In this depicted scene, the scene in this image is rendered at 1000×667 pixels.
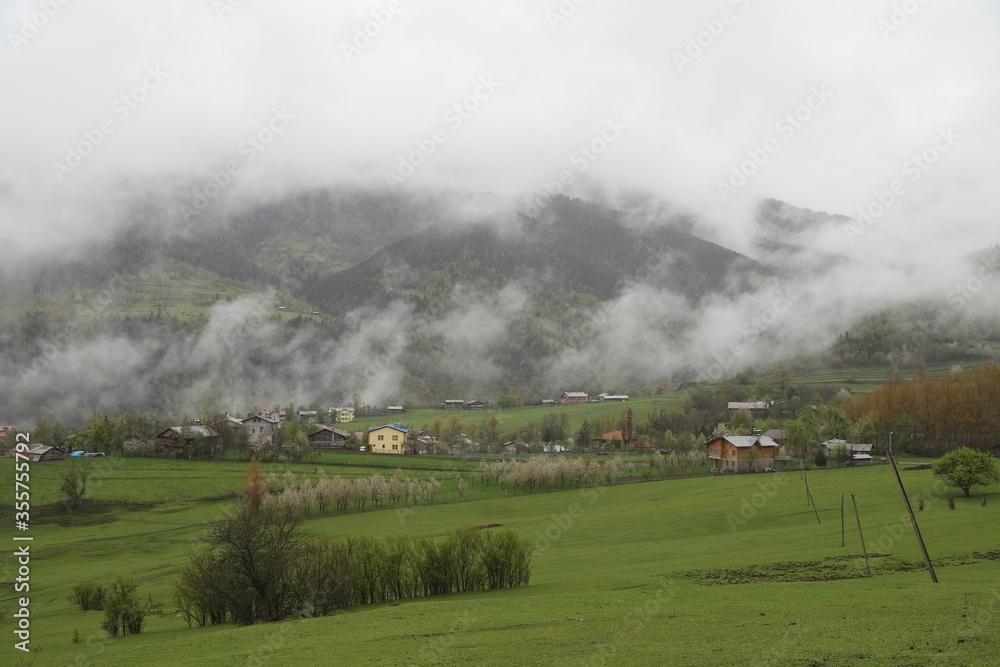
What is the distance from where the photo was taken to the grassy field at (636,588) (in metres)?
29.5

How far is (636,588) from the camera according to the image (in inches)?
1827

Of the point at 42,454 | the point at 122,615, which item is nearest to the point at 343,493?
the point at 122,615

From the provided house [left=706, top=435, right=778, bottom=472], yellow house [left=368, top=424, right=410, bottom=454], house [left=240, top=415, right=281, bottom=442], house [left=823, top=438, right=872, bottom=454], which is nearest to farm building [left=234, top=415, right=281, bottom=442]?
house [left=240, top=415, right=281, bottom=442]

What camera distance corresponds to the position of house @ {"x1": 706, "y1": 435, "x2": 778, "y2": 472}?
5039 inches

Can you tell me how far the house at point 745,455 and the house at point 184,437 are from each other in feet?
330

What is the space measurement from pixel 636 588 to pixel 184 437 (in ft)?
398

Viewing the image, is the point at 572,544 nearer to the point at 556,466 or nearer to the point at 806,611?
the point at 806,611

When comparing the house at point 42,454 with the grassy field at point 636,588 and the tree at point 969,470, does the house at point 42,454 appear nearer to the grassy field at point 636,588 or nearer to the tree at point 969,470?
the grassy field at point 636,588

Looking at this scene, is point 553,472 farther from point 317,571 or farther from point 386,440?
point 317,571

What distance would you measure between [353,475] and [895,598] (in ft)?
328

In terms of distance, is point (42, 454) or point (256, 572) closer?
point (256, 572)

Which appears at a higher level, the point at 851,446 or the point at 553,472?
the point at 851,446

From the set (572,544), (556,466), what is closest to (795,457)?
(556,466)

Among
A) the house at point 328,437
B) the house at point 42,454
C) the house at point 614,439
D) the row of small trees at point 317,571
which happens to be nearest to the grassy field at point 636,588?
the row of small trees at point 317,571
